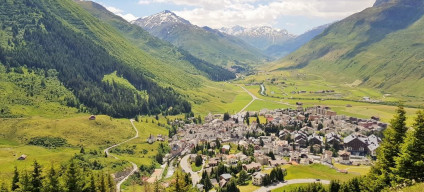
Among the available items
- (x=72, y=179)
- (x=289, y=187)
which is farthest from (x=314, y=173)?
(x=72, y=179)

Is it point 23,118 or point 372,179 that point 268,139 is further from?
point 23,118

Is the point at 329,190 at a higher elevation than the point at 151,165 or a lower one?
higher

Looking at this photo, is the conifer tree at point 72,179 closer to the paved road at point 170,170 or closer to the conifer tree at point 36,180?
the conifer tree at point 36,180

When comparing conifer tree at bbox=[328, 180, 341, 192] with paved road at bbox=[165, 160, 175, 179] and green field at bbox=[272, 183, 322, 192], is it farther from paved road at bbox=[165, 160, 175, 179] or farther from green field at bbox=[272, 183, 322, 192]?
paved road at bbox=[165, 160, 175, 179]

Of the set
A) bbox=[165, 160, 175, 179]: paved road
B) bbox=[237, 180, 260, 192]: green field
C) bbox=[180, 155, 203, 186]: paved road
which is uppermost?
bbox=[237, 180, 260, 192]: green field

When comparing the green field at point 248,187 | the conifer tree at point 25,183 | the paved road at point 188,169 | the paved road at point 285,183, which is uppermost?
the conifer tree at point 25,183

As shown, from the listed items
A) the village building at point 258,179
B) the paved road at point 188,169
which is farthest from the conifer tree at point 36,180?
the village building at point 258,179

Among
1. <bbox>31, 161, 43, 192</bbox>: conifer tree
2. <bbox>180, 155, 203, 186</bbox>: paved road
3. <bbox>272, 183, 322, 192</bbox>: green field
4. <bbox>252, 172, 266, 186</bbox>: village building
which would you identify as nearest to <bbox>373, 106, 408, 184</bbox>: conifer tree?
<bbox>272, 183, 322, 192</bbox>: green field

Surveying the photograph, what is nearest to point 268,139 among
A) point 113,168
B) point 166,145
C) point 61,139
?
point 166,145

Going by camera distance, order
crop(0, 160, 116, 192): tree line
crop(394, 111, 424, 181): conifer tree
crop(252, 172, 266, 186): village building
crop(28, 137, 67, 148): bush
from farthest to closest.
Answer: crop(28, 137, 67, 148): bush
crop(252, 172, 266, 186): village building
crop(0, 160, 116, 192): tree line
crop(394, 111, 424, 181): conifer tree
